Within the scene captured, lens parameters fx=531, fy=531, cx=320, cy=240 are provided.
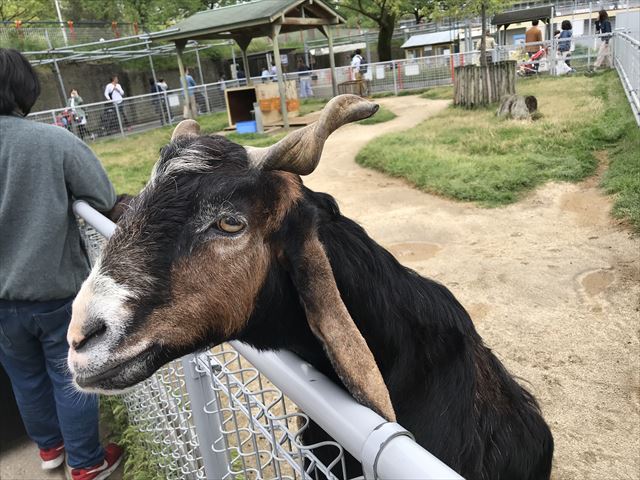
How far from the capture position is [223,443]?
219cm

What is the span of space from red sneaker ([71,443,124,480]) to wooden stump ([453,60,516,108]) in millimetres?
12035

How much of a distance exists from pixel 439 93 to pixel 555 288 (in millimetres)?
14265

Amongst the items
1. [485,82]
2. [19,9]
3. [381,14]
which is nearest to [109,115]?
[485,82]

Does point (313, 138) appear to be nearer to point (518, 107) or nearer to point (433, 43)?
point (518, 107)

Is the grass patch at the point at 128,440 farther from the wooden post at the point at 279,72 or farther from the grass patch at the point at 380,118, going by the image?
the wooden post at the point at 279,72

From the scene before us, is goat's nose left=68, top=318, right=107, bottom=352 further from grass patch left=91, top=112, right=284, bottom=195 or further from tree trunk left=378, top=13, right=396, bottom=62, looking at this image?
tree trunk left=378, top=13, right=396, bottom=62

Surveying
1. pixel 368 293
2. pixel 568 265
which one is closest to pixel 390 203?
pixel 568 265

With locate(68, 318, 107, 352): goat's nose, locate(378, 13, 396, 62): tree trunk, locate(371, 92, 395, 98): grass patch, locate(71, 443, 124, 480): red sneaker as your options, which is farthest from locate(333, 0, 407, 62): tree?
locate(68, 318, 107, 352): goat's nose

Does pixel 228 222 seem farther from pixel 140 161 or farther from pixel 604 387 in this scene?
pixel 140 161

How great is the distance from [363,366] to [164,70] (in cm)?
2979

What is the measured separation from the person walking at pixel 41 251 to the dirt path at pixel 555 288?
2731mm

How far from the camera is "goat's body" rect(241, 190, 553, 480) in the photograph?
179cm

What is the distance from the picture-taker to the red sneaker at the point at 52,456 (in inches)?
132

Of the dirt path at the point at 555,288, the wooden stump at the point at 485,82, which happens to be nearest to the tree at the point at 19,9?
the wooden stump at the point at 485,82
